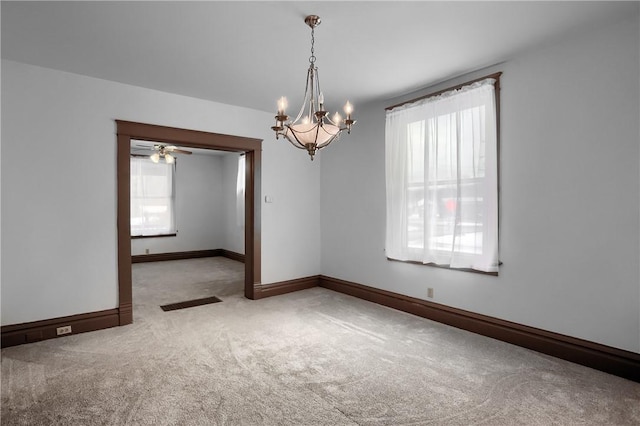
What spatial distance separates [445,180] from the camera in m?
3.69

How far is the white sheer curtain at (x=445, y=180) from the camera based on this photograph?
336 cm

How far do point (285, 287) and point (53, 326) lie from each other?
276 cm

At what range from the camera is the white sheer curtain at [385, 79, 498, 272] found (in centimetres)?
336

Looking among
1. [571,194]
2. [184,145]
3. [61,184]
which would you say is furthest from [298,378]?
[184,145]

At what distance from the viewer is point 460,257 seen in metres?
→ 3.59

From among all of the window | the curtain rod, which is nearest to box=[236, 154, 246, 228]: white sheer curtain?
the window

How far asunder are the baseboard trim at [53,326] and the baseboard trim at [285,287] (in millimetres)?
1771

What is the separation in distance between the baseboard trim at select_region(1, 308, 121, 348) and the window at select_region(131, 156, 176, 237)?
14.9ft

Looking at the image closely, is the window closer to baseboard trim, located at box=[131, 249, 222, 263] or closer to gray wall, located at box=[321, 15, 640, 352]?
baseboard trim, located at box=[131, 249, 222, 263]

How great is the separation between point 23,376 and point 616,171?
484 centimetres

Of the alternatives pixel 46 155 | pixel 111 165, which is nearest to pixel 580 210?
pixel 111 165

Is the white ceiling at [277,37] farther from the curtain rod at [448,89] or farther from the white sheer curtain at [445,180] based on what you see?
the white sheer curtain at [445,180]

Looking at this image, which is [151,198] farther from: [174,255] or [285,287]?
[285,287]

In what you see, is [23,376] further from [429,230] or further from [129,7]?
[429,230]
